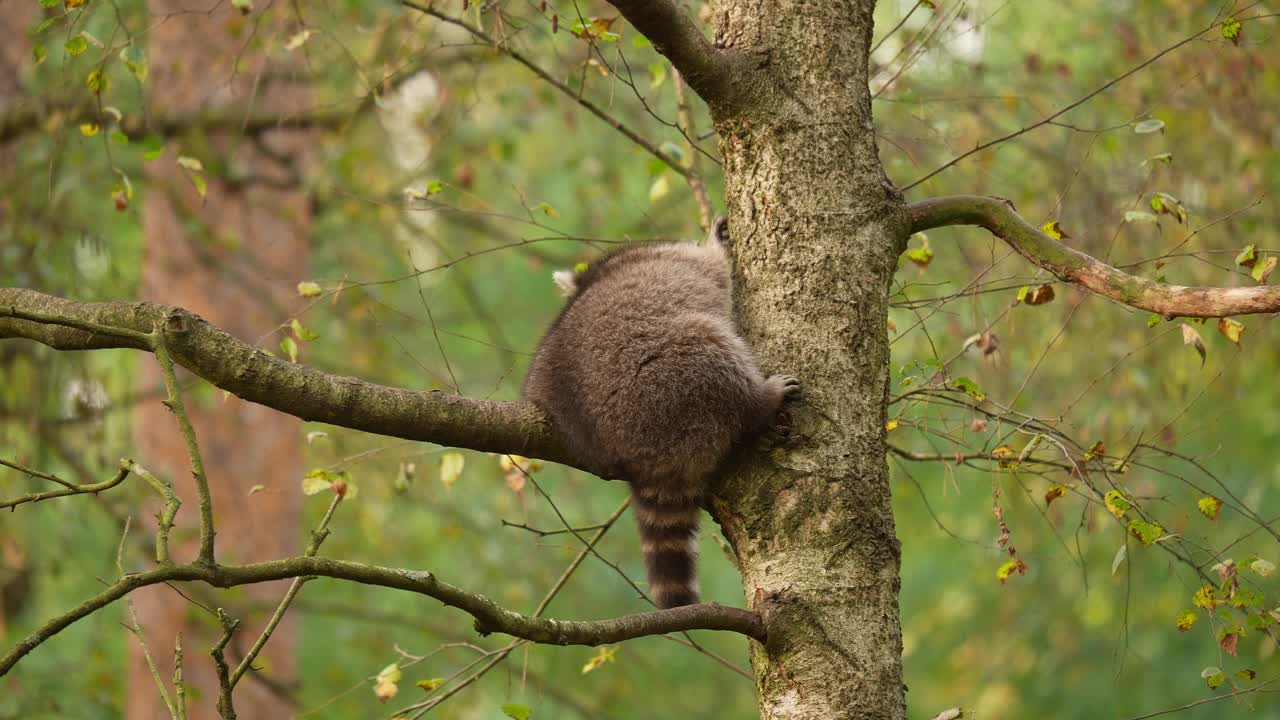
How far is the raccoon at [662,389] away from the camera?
296 cm

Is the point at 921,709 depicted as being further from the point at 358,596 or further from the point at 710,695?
the point at 358,596

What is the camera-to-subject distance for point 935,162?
6.60 meters

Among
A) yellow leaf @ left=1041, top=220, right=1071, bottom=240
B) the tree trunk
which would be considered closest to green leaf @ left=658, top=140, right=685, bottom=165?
the tree trunk

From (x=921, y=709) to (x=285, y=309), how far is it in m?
7.89

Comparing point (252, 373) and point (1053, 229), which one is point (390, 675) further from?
point (1053, 229)

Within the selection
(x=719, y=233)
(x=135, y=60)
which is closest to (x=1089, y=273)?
(x=719, y=233)

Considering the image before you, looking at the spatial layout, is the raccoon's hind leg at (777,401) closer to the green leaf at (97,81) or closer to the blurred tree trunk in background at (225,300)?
the green leaf at (97,81)

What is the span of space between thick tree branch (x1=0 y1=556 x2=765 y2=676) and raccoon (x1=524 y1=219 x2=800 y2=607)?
53 centimetres

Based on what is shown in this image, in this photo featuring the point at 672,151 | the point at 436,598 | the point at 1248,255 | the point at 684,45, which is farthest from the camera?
the point at 672,151

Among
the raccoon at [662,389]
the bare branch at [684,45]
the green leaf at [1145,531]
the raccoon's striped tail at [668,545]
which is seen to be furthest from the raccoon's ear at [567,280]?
the green leaf at [1145,531]

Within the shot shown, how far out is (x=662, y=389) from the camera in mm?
3176

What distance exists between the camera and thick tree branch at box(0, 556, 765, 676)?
195 cm

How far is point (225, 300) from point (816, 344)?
5.15m

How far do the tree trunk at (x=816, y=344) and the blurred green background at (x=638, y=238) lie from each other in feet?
1.54
